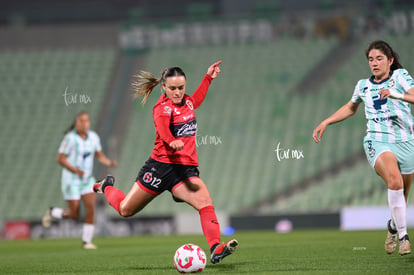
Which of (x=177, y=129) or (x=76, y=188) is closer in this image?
(x=177, y=129)

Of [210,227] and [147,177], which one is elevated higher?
[147,177]

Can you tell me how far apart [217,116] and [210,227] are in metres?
16.9

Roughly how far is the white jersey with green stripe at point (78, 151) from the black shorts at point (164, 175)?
17.3ft

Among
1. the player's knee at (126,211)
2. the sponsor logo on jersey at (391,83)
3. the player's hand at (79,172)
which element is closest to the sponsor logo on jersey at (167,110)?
the player's knee at (126,211)

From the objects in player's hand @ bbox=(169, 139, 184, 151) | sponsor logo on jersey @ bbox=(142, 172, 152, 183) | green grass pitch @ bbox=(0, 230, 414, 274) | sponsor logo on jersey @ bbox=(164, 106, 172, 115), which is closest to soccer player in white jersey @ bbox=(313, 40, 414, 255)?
green grass pitch @ bbox=(0, 230, 414, 274)

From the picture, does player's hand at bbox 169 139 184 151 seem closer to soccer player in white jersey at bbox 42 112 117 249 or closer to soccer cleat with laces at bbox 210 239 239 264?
soccer cleat with laces at bbox 210 239 239 264

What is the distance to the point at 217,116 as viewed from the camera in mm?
24750

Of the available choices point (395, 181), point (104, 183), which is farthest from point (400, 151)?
point (104, 183)

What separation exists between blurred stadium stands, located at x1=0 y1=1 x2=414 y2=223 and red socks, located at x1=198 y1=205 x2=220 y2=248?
12.9 m

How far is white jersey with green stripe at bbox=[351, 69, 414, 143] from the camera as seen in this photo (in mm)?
8195

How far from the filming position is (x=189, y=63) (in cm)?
2647

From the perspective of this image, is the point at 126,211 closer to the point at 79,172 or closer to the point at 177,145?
the point at 177,145

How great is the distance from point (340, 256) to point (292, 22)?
18.5 metres

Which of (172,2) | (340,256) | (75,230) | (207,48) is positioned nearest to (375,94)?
(340,256)
